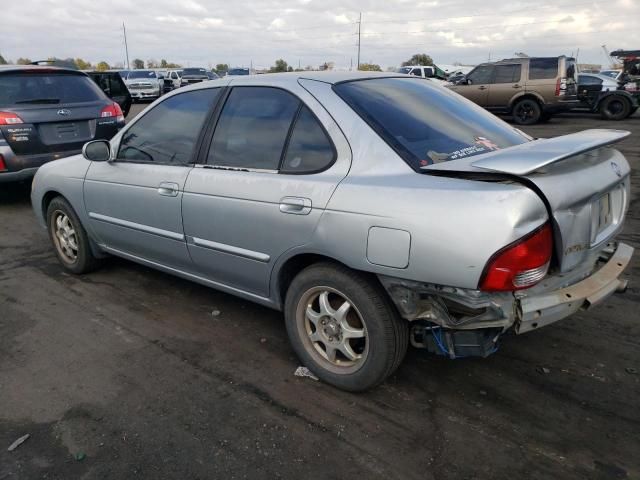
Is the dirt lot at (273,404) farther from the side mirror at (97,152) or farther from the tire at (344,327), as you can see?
the side mirror at (97,152)

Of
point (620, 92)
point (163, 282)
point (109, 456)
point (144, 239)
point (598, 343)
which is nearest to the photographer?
point (109, 456)

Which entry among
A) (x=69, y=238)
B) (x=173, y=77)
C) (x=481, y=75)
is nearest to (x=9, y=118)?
(x=69, y=238)

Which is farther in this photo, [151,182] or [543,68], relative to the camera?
[543,68]

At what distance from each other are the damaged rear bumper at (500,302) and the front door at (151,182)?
5.65ft

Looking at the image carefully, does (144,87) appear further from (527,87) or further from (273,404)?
(273,404)

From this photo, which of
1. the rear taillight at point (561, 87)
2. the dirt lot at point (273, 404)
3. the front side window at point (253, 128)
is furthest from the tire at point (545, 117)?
the front side window at point (253, 128)

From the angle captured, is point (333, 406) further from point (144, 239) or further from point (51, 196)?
point (51, 196)

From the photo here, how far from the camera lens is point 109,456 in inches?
96.4

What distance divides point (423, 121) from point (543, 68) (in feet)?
47.5

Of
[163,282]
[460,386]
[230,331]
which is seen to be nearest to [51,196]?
[163,282]

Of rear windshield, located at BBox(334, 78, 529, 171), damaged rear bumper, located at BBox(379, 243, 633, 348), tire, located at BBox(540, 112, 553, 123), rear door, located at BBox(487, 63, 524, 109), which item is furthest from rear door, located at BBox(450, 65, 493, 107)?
damaged rear bumper, located at BBox(379, 243, 633, 348)

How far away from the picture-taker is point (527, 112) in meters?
16.0

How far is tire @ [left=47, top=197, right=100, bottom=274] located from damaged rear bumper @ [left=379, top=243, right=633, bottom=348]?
3.08 metres

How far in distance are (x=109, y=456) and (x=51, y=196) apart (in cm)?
313
